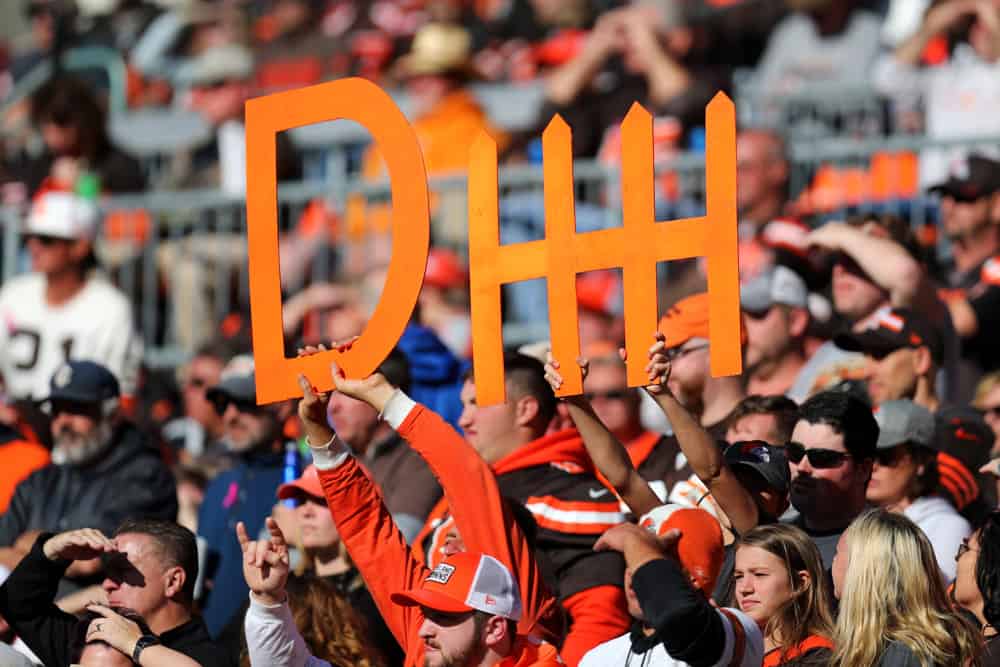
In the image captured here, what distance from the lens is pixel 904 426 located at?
22.4ft

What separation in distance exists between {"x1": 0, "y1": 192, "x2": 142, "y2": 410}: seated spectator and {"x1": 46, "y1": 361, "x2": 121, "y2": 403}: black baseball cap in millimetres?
1517

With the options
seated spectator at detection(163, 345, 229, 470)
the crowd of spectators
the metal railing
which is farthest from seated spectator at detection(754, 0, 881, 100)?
seated spectator at detection(163, 345, 229, 470)

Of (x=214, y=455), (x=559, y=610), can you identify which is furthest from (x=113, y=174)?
(x=559, y=610)

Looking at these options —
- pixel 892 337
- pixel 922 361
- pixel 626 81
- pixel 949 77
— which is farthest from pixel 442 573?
pixel 626 81

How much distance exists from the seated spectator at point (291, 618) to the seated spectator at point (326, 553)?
25 centimetres

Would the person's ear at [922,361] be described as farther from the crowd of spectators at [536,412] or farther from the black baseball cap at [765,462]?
the black baseball cap at [765,462]

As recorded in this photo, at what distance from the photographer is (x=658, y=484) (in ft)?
23.1

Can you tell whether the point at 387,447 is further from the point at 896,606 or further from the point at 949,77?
the point at 949,77

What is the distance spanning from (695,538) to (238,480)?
2820 mm

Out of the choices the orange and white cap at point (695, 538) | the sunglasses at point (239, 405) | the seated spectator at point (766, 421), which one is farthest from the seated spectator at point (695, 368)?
the sunglasses at point (239, 405)

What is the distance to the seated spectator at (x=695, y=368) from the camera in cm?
Answer: 736

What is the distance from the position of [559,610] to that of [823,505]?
0.85m

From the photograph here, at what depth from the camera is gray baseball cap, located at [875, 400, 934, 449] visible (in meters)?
6.82

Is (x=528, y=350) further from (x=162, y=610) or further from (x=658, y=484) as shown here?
(x=162, y=610)
